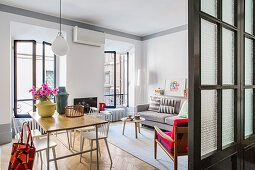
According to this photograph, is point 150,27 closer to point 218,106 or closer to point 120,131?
point 120,131

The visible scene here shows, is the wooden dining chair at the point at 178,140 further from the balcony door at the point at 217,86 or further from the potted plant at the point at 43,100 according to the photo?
the potted plant at the point at 43,100

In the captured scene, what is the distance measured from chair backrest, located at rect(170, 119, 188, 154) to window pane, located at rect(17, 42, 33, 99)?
3.97 metres

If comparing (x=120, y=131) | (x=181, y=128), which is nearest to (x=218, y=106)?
(x=181, y=128)

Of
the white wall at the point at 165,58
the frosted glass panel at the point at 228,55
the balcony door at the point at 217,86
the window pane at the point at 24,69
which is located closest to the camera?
the balcony door at the point at 217,86

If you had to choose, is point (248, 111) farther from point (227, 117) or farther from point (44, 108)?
point (44, 108)

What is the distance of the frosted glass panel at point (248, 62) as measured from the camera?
1650mm

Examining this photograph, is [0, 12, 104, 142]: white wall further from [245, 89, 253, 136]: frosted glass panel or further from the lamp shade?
[245, 89, 253, 136]: frosted glass panel

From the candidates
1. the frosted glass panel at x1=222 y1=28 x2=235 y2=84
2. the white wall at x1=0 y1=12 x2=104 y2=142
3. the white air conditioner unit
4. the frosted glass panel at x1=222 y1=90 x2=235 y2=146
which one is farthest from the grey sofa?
the frosted glass panel at x1=222 y1=28 x2=235 y2=84

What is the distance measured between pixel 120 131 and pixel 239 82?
133 inches

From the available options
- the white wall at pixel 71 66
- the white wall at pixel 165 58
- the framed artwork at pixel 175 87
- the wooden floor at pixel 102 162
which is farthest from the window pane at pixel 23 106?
the framed artwork at pixel 175 87

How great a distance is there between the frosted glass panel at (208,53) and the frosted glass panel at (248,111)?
713 mm

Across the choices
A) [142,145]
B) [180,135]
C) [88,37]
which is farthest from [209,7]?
[88,37]

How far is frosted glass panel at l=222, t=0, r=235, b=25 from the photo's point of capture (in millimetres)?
1325

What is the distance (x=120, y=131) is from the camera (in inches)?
173
